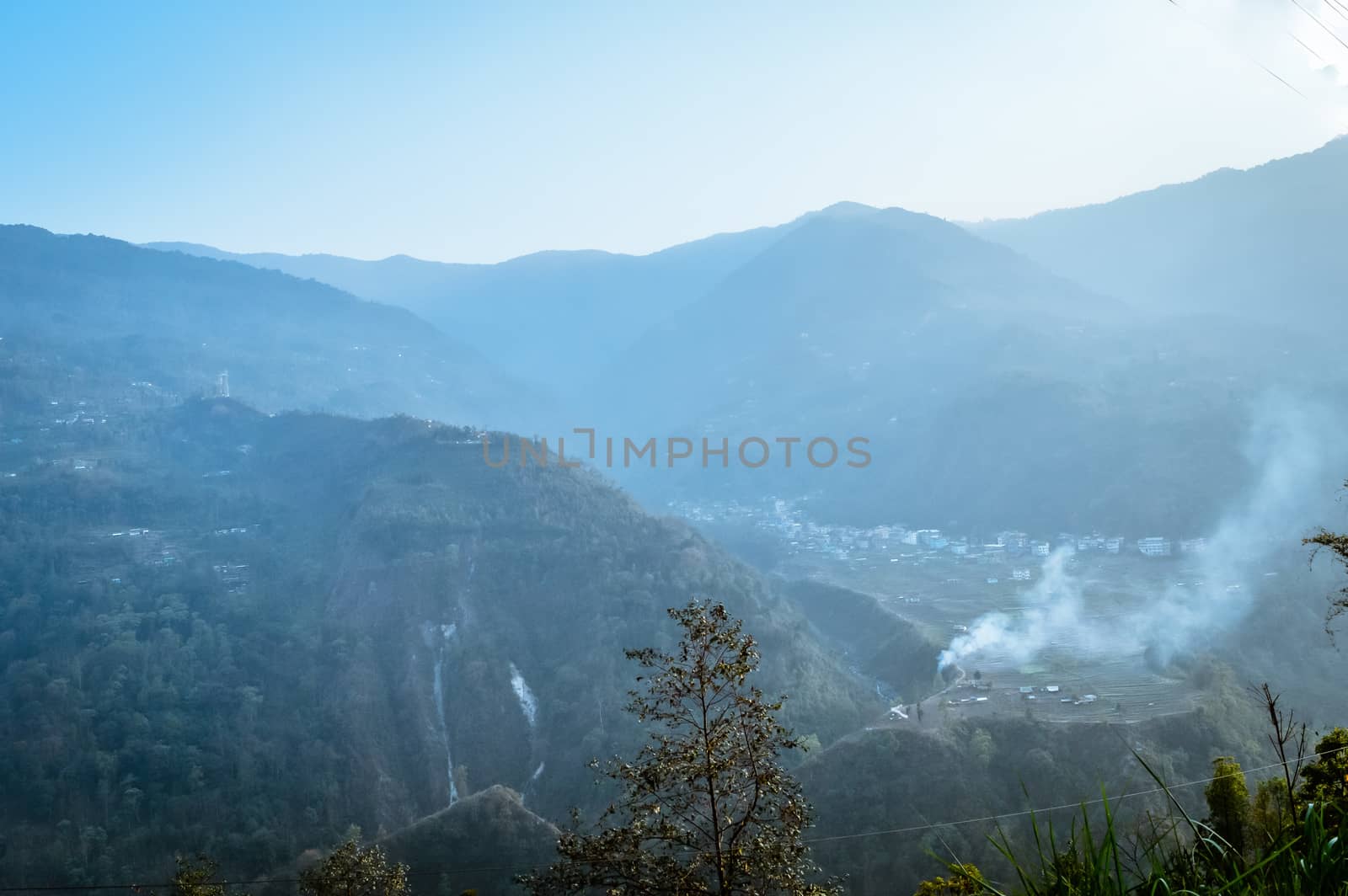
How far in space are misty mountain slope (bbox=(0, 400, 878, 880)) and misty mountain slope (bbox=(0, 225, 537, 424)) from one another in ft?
135

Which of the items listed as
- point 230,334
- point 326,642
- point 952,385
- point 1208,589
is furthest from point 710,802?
point 230,334

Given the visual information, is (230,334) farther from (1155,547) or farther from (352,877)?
(352,877)

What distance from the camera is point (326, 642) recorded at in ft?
164

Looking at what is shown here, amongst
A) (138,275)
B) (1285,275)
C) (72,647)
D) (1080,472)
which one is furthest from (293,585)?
(1285,275)

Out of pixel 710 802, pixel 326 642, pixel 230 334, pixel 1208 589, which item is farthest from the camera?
pixel 230 334

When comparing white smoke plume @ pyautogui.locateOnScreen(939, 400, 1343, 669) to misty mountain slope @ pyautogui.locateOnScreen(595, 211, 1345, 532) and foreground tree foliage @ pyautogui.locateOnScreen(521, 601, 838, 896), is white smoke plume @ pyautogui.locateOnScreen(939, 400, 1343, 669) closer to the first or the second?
misty mountain slope @ pyautogui.locateOnScreen(595, 211, 1345, 532)

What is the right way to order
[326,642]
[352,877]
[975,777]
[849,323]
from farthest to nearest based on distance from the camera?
[849,323] → [326,642] → [975,777] → [352,877]

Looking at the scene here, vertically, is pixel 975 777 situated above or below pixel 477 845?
above

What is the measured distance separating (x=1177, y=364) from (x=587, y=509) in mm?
68919

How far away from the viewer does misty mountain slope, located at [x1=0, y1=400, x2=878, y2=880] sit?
3856cm

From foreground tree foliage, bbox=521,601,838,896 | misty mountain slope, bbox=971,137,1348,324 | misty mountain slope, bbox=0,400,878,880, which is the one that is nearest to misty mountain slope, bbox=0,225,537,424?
misty mountain slope, bbox=0,400,878,880

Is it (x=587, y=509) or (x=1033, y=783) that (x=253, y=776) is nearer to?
(x=587, y=509)

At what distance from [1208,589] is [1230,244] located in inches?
4567

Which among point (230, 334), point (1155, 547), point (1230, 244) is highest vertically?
point (1230, 244)
